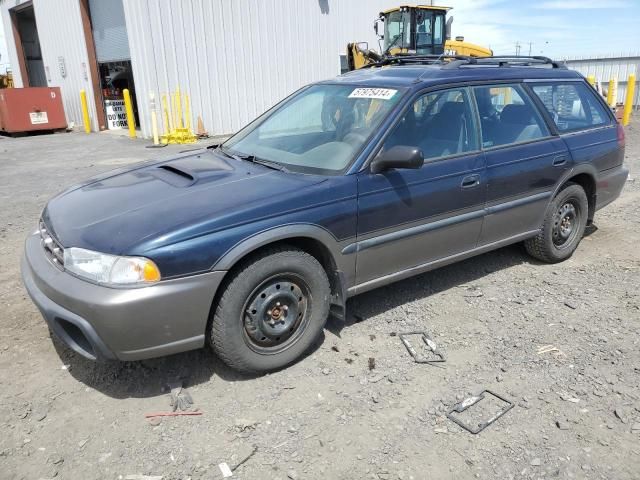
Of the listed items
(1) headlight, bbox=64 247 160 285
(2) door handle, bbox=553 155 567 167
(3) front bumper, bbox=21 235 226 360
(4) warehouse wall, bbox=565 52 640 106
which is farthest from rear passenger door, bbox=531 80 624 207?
(4) warehouse wall, bbox=565 52 640 106

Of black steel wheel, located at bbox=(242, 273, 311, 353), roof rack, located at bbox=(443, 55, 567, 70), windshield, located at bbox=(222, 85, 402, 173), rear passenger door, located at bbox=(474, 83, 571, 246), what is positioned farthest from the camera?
roof rack, located at bbox=(443, 55, 567, 70)

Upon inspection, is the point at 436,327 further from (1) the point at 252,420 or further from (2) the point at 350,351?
(1) the point at 252,420

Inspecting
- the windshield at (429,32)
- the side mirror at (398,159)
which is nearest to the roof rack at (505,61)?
the side mirror at (398,159)

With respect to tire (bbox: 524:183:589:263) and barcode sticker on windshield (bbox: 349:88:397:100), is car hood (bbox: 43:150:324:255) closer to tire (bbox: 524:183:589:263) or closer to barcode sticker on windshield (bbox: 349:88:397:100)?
barcode sticker on windshield (bbox: 349:88:397:100)

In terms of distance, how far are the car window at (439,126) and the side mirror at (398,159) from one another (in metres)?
0.16

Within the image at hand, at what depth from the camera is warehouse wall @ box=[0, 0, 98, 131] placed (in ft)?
52.9

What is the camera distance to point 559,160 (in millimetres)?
4273

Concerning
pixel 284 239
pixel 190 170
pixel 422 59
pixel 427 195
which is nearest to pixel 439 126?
pixel 427 195

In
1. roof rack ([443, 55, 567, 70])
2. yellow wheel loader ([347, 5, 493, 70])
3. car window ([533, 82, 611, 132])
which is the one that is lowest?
car window ([533, 82, 611, 132])

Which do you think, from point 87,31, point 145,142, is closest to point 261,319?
point 145,142

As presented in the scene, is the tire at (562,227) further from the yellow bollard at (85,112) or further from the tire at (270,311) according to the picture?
the yellow bollard at (85,112)

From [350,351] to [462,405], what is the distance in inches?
31.6

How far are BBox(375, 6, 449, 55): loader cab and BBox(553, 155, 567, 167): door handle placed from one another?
9.97 m

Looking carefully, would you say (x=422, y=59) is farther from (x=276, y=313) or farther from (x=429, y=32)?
(x=429, y=32)
